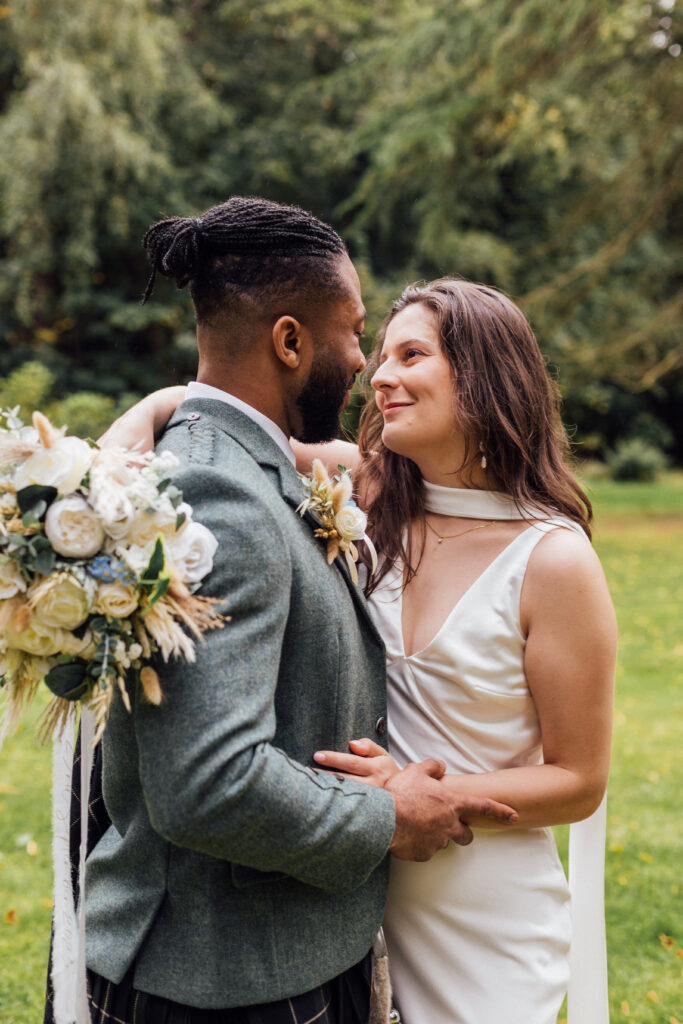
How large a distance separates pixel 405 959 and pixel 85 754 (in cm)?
94

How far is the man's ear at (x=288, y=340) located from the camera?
1906 mm

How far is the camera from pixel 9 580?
58.4 inches

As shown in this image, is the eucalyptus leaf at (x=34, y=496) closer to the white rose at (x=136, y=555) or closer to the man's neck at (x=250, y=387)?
the white rose at (x=136, y=555)

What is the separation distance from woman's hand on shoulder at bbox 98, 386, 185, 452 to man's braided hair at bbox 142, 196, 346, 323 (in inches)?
16.4

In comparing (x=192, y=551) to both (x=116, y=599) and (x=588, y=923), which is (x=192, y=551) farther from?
(x=588, y=923)

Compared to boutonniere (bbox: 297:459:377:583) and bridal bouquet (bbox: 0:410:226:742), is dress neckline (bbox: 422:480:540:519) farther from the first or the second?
bridal bouquet (bbox: 0:410:226:742)

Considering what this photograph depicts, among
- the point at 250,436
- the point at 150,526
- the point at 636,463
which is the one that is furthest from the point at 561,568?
the point at 636,463

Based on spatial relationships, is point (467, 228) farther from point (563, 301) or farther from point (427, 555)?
point (427, 555)

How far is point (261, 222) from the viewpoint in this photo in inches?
75.5

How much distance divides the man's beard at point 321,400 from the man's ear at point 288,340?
1.7 inches

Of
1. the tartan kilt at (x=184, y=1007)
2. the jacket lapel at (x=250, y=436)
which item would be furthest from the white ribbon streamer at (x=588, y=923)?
the jacket lapel at (x=250, y=436)

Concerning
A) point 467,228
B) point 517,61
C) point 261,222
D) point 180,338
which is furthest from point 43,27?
point 261,222

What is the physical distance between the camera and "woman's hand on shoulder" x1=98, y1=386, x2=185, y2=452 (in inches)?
87.5

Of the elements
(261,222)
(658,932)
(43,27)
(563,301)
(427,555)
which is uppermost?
(43,27)
